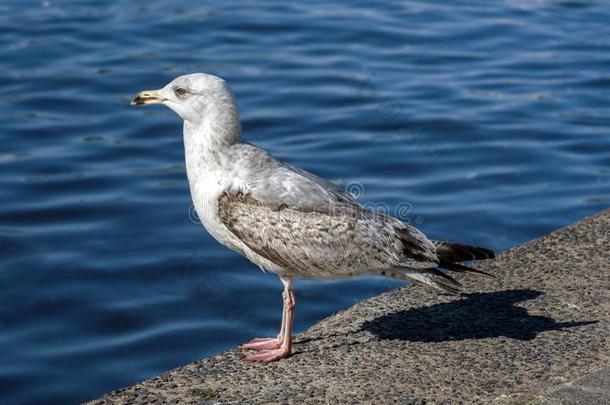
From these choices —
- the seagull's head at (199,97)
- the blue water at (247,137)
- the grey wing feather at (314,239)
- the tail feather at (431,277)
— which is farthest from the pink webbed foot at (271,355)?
the blue water at (247,137)

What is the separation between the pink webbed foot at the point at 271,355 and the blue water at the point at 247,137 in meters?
2.28

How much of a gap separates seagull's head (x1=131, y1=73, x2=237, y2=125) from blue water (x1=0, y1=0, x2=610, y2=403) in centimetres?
265

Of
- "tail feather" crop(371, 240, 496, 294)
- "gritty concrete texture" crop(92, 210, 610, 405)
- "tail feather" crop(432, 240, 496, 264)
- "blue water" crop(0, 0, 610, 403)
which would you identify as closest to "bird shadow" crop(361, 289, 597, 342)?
"gritty concrete texture" crop(92, 210, 610, 405)

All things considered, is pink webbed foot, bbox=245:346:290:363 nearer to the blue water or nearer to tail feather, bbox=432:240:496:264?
tail feather, bbox=432:240:496:264

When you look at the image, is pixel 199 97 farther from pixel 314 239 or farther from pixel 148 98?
pixel 314 239

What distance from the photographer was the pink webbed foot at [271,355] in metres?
6.90

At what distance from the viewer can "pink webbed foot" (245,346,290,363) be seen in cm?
690

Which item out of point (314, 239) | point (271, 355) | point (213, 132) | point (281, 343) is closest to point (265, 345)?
point (281, 343)

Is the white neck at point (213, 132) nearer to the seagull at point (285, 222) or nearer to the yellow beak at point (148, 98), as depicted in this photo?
the seagull at point (285, 222)

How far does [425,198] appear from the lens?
12.2m

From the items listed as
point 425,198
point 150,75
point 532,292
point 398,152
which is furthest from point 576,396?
point 150,75

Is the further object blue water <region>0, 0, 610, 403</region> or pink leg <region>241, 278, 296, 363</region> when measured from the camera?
blue water <region>0, 0, 610, 403</region>

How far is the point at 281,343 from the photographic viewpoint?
710cm

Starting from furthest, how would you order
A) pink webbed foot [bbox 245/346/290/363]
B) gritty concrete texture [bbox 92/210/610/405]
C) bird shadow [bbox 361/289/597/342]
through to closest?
1. bird shadow [bbox 361/289/597/342]
2. pink webbed foot [bbox 245/346/290/363]
3. gritty concrete texture [bbox 92/210/610/405]
